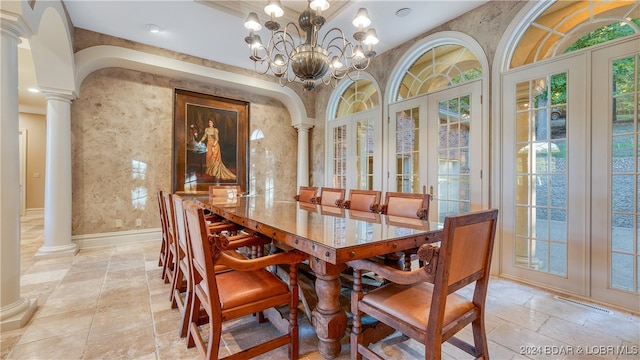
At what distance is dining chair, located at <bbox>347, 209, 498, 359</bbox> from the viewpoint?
1.10m

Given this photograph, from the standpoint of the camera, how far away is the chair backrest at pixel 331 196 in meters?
3.16

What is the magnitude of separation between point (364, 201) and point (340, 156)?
105 inches

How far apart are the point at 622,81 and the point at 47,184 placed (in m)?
6.25

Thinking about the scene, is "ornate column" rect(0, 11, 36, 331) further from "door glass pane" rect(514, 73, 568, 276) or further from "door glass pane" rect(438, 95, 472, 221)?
"door glass pane" rect(514, 73, 568, 276)

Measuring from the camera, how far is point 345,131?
5246mm

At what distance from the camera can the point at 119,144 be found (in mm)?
4180

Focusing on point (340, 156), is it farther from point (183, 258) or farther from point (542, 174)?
point (183, 258)

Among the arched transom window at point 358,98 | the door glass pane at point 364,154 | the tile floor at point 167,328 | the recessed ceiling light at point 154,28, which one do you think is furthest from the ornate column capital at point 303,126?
the tile floor at point 167,328

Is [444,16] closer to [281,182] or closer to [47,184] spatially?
[281,182]

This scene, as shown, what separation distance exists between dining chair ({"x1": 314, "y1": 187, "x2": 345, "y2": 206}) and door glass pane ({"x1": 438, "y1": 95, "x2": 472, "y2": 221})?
1.40 meters

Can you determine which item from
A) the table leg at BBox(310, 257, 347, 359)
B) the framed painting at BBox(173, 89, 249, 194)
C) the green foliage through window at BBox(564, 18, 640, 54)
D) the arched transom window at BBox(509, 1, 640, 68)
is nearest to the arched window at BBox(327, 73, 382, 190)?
the framed painting at BBox(173, 89, 249, 194)

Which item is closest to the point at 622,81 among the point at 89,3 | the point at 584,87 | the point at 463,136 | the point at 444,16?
the point at 584,87

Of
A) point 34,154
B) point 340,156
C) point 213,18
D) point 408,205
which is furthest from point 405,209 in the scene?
point 34,154

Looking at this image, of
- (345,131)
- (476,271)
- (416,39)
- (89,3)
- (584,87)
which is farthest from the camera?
(345,131)
